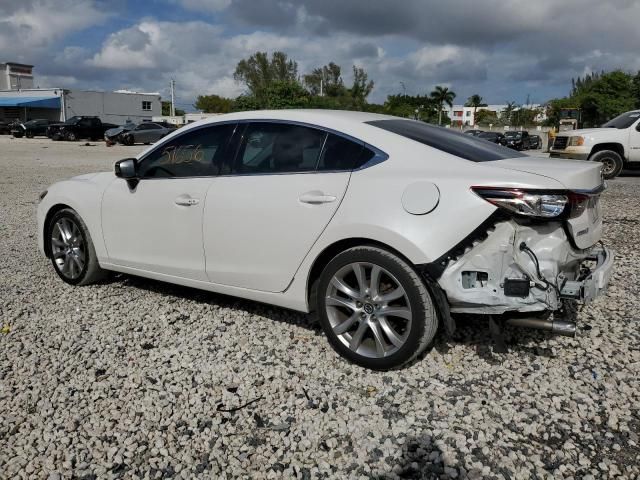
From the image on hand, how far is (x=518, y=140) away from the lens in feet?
121

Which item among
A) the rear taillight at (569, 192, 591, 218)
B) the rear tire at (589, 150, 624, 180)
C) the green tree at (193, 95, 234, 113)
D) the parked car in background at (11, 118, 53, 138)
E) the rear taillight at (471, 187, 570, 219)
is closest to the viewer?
the rear taillight at (471, 187, 570, 219)

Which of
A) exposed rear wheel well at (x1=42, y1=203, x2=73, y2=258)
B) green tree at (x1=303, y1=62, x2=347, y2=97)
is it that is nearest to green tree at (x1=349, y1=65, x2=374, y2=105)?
green tree at (x1=303, y1=62, x2=347, y2=97)

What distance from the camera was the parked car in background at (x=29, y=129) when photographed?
41.3 m

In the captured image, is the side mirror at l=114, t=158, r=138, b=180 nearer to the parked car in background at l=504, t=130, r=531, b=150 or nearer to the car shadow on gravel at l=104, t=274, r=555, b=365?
the car shadow on gravel at l=104, t=274, r=555, b=365

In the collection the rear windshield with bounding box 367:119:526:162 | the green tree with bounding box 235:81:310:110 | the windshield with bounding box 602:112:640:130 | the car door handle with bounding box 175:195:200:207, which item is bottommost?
the car door handle with bounding box 175:195:200:207

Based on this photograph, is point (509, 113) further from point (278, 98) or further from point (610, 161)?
point (610, 161)

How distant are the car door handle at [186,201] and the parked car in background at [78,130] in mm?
36497

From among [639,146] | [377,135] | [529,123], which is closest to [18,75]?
[529,123]

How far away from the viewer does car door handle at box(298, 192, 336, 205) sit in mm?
3463

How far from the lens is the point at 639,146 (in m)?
14.0

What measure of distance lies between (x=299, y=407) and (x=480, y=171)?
5.47ft

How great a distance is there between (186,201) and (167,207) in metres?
0.22

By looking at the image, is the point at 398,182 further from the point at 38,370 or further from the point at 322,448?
the point at 38,370

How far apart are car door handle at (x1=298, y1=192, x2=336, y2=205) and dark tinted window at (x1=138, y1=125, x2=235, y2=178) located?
2.83ft
